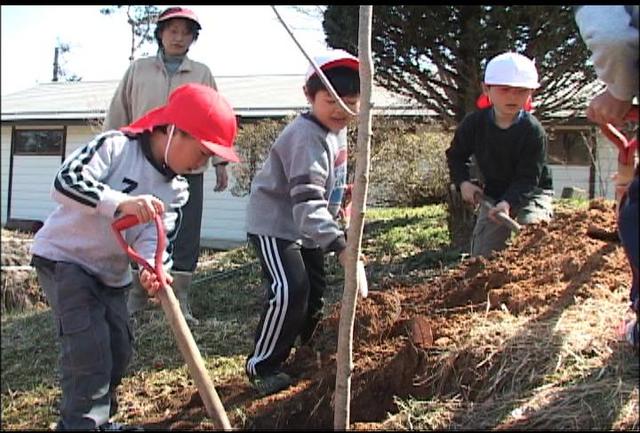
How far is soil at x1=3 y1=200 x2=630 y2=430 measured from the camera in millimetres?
3084

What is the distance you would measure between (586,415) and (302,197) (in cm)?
136

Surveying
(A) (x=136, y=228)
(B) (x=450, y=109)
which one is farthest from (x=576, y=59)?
(A) (x=136, y=228)

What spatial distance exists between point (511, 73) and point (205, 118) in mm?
2101

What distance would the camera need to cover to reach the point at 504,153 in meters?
4.59

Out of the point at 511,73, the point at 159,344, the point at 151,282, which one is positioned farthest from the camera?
the point at 159,344

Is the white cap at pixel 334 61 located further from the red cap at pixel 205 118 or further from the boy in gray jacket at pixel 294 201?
the red cap at pixel 205 118

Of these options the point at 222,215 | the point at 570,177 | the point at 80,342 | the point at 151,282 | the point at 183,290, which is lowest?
the point at 222,215

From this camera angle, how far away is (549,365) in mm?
2727

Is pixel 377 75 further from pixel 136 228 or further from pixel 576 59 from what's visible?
pixel 136 228

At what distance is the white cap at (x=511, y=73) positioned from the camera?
4.36 meters

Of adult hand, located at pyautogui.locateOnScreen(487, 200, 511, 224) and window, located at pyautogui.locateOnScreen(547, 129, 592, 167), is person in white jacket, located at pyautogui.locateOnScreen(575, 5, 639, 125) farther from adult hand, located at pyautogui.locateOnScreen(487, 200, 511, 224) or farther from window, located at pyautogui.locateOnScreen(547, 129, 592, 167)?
window, located at pyautogui.locateOnScreen(547, 129, 592, 167)

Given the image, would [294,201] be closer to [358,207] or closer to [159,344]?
[358,207]

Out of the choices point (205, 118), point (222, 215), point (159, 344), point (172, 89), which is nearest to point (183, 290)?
point (159, 344)

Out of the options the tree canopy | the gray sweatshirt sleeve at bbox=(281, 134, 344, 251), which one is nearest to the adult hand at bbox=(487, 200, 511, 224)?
the gray sweatshirt sleeve at bbox=(281, 134, 344, 251)
